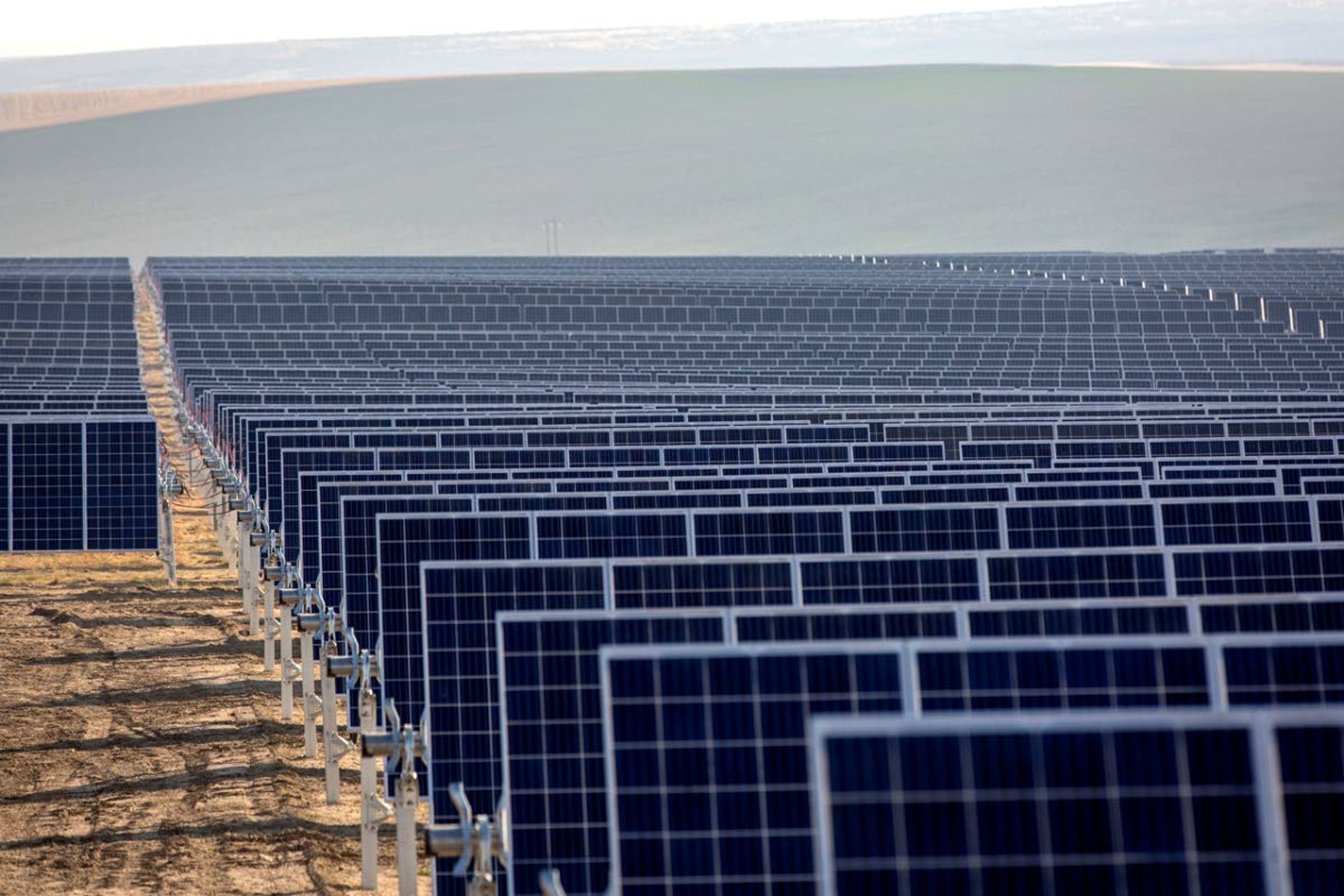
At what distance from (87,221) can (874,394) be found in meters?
117

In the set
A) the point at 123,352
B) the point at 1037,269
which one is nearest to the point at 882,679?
the point at 123,352

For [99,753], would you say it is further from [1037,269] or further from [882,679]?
[1037,269]

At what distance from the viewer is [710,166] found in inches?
5753

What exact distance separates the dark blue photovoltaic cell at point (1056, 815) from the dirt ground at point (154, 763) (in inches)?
316

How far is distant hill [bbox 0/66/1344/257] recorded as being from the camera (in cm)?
13250

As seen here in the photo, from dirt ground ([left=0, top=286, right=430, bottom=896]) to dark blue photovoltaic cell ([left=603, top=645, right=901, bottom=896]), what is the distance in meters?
6.25

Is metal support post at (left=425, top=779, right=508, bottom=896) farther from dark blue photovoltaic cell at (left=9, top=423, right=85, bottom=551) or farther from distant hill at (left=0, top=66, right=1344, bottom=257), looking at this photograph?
distant hill at (left=0, top=66, right=1344, bottom=257)

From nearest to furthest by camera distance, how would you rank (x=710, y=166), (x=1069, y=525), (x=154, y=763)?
(x=1069, y=525)
(x=154, y=763)
(x=710, y=166)

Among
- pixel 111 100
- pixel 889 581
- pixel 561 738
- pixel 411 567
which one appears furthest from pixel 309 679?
pixel 111 100

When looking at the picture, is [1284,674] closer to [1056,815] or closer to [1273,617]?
[1273,617]

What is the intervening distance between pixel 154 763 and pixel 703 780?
10290 millimetres


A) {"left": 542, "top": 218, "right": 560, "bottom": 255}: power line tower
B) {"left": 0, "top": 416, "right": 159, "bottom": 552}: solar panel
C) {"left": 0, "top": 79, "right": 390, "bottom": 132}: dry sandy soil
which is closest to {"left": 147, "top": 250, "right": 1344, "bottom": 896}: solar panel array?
{"left": 0, "top": 416, "right": 159, "bottom": 552}: solar panel

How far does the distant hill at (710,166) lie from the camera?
132m

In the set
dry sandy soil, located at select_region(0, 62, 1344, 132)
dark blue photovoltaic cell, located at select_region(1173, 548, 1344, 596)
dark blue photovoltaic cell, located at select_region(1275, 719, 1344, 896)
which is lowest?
dark blue photovoltaic cell, located at select_region(1275, 719, 1344, 896)
